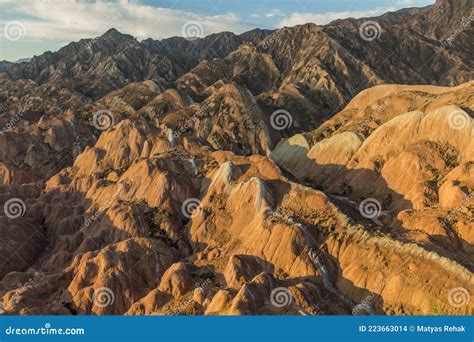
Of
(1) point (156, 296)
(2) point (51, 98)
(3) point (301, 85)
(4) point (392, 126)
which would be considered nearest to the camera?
(1) point (156, 296)

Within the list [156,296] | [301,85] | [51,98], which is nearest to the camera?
[156,296]

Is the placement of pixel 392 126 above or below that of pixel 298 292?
above

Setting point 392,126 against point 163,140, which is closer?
point 392,126

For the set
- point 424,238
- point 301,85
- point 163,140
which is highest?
point 301,85

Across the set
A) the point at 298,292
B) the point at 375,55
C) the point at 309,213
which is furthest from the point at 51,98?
the point at 298,292

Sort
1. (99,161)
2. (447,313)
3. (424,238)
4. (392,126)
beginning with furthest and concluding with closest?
(99,161)
(392,126)
(424,238)
(447,313)

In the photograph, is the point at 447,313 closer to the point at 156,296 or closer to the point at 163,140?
the point at 156,296

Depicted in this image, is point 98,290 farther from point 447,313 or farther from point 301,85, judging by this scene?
point 301,85

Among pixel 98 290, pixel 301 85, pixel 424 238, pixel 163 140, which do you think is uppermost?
pixel 301 85

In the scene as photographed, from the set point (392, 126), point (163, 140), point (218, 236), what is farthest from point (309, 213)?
point (163, 140)
